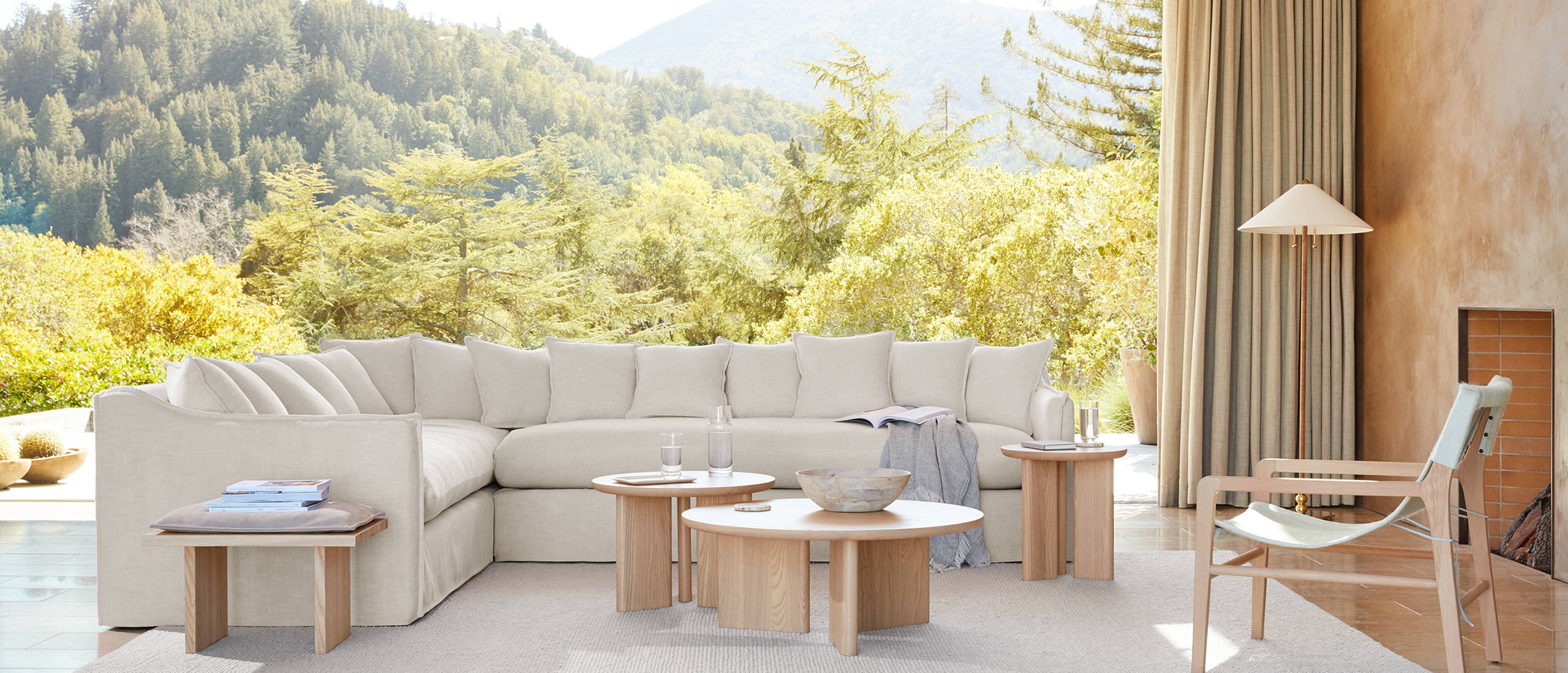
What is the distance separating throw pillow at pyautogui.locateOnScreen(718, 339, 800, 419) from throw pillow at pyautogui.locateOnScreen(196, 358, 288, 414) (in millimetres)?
1801

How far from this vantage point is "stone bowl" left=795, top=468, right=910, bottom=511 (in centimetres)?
278

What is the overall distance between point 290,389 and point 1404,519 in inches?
120

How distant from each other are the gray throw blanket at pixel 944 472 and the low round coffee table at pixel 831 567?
0.71m

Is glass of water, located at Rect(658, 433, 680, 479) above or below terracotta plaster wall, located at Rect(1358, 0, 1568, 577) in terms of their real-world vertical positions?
below

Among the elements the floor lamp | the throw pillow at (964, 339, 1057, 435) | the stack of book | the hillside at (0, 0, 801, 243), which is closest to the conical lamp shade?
the floor lamp

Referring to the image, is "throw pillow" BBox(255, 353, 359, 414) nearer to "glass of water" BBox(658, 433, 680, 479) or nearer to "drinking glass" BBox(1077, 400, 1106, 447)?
"glass of water" BBox(658, 433, 680, 479)

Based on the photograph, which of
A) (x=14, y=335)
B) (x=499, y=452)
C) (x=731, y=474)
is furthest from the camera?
(x=14, y=335)

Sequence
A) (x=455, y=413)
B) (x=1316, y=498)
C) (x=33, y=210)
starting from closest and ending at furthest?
(x=455, y=413), (x=1316, y=498), (x=33, y=210)

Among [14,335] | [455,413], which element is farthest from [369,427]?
[14,335]

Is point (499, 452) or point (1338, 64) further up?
point (1338, 64)

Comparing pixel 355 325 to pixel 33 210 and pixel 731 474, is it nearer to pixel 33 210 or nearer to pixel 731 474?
pixel 33 210

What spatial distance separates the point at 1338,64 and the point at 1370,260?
911 millimetres

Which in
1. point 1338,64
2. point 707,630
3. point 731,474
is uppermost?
point 1338,64

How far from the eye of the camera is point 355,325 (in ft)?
40.7
